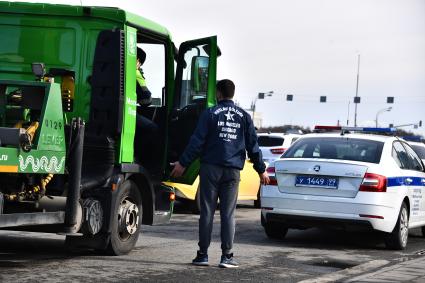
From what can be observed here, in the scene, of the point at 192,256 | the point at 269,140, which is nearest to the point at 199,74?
the point at 192,256

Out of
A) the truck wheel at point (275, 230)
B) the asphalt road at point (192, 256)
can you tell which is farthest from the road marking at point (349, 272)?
the truck wheel at point (275, 230)

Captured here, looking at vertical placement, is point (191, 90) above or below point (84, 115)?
above

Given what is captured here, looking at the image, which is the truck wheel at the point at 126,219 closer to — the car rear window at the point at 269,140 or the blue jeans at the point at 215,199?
the blue jeans at the point at 215,199

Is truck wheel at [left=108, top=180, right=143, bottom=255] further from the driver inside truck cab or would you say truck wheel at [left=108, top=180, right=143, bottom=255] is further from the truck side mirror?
the truck side mirror

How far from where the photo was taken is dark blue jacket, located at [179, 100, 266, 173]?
839cm

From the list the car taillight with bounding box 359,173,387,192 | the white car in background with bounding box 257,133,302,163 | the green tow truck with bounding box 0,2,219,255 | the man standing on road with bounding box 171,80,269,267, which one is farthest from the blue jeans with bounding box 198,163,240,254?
the white car in background with bounding box 257,133,302,163

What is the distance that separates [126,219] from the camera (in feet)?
29.3

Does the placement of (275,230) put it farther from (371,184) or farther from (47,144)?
(47,144)

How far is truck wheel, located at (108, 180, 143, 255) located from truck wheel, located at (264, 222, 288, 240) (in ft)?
8.89

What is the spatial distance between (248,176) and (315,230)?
13.0 ft

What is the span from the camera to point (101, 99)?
8.44 metres

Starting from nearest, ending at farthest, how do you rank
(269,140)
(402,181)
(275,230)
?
(402,181) → (275,230) → (269,140)

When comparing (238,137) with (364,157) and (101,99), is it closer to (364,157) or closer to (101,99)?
(101,99)

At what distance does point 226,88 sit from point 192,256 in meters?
2.06
